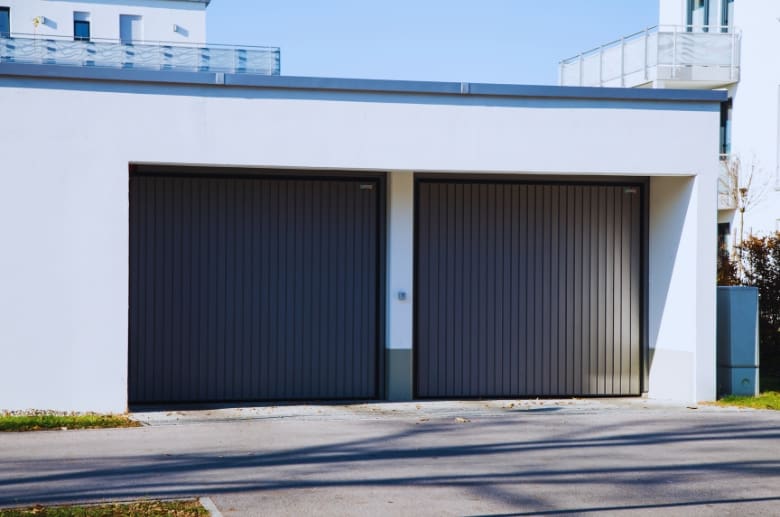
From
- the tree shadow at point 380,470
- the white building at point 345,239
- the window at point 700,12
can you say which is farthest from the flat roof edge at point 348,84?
the window at point 700,12

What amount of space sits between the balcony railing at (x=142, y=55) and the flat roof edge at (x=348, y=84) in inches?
878

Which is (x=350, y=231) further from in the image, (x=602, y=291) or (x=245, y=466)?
(x=245, y=466)

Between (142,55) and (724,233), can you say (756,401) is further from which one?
(142,55)

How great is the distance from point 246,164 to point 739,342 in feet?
23.8

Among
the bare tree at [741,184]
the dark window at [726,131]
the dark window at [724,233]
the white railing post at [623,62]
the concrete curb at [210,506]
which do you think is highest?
the white railing post at [623,62]

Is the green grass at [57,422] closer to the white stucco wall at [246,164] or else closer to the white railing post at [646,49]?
the white stucco wall at [246,164]

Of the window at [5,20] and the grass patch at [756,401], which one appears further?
the window at [5,20]

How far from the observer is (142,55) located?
40125 millimetres

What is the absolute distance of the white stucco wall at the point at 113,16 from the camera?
4897 centimetres

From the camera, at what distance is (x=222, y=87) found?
14445 millimetres

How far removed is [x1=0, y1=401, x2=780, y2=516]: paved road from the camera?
8727mm

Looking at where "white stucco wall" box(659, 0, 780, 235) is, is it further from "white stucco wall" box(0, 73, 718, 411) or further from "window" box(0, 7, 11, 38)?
"window" box(0, 7, 11, 38)

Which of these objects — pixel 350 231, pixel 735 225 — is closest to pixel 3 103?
pixel 350 231

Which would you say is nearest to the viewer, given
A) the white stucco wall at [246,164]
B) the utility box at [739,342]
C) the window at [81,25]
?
the white stucco wall at [246,164]
